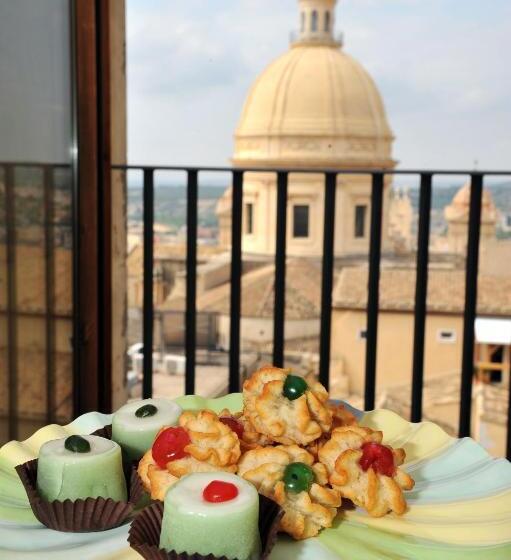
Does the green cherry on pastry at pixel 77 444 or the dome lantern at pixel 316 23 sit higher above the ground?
the dome lantern at pixel 316 23

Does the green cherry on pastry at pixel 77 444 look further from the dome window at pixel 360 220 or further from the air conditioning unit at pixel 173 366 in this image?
the dome window at pixel 360 220

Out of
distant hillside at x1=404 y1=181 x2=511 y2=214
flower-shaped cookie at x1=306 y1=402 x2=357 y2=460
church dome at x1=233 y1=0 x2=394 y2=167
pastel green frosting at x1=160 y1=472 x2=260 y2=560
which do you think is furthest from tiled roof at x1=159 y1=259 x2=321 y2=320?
pastel green frosting at x1=160 y1=472 x2=260 y2=560

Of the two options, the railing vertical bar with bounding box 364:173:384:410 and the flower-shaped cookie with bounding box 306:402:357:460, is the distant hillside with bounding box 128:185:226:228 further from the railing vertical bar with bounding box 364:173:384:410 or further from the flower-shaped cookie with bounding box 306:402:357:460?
the flower-shaped cookie with bounding box 306:402:357:460

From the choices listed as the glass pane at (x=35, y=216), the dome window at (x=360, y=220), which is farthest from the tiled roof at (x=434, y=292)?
the glass pane at (x=35, y=216)

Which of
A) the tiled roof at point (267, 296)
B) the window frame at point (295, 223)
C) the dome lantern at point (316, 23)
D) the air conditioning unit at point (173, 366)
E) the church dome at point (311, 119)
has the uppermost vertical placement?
the dome lantern at point (316, 23)

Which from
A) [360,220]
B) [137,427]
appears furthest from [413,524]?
[360,220]

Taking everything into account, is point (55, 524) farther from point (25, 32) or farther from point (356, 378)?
point (356, 378)
